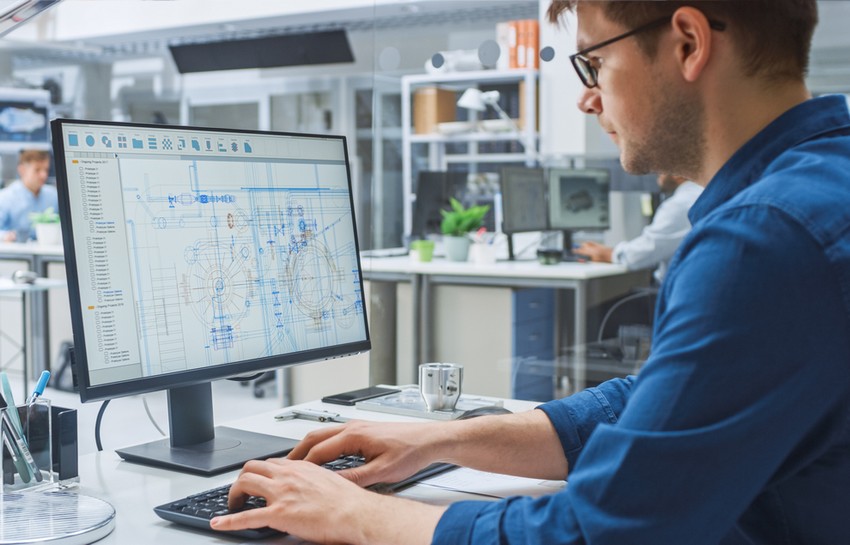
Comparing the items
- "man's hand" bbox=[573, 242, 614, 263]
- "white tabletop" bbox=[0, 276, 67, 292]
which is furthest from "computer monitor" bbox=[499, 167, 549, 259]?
Result: "white tabletop" bbox=[0, 276, 67, 292]

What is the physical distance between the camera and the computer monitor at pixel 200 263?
1130mm

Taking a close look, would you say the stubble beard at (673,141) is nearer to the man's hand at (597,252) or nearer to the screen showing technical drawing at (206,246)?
the screen showing technical drawing at (206,246)

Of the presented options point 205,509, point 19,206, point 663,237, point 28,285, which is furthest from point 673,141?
point 19,206

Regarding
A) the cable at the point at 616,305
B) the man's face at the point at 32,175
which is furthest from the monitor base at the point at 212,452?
the man's face at the point at 32,175

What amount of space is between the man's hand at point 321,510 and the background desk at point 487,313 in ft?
9.64

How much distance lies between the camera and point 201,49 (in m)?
6.98

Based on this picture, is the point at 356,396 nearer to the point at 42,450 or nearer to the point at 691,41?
the point at 42,450

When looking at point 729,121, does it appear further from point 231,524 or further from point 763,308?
point 231,524

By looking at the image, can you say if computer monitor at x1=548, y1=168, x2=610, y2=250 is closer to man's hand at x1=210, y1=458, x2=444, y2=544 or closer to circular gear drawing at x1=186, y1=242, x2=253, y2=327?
circular gear drawing at x1=186, y1=242, x2=253, y2=327

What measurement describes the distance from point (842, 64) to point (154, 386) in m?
4.56

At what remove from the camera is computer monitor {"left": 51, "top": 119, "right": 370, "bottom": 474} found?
3.71 feet

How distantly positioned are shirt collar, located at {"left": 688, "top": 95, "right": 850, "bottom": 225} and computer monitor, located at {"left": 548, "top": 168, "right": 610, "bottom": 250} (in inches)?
154

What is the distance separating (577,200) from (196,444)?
3.74 m

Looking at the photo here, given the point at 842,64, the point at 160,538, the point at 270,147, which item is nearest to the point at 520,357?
the point at 842,64
